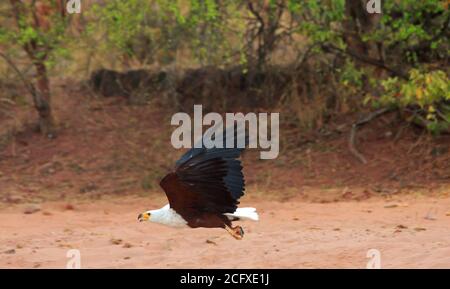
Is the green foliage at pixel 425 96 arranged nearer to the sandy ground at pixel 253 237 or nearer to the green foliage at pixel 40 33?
the sandy ground at pixel 253 237

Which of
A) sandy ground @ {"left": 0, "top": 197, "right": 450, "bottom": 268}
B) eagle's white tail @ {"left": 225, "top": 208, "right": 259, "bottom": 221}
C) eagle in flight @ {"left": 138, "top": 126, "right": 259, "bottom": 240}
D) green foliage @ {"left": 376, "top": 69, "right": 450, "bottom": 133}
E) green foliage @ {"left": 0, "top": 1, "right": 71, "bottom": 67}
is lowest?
sandy ground @ {"left": 0, "top": 197, "right": 450, "bottom": 268}

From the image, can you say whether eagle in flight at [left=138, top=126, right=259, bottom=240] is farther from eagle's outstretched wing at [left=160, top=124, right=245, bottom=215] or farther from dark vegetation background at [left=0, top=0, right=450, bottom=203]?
dark vegetation background at [left=0, top=0, right=450, bottom=203]

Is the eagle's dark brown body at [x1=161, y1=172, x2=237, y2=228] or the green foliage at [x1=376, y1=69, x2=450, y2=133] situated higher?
the green foliage at [x1=376, y1=69, x2=450, y2=133]

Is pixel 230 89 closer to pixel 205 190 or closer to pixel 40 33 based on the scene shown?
pixel 40 33

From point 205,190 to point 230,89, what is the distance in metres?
7.71

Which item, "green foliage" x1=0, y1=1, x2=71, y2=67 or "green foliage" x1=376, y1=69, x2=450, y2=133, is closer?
"green foliage" x1=376, y1=69, x2=450, y2=133

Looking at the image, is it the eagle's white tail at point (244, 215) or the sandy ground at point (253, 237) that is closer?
the eagle's white tail at point (244, 215)

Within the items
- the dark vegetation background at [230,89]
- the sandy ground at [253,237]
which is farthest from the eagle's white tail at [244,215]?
the dark vegetation background at [230,89]

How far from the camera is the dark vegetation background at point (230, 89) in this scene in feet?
37.7

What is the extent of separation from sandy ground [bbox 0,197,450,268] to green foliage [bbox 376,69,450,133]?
1.33 m

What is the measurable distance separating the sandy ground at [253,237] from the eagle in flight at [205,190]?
448 mm

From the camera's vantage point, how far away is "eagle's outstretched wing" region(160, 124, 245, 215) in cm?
639

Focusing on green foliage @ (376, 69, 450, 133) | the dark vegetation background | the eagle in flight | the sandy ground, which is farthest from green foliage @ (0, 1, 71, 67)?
the eagle in flight
